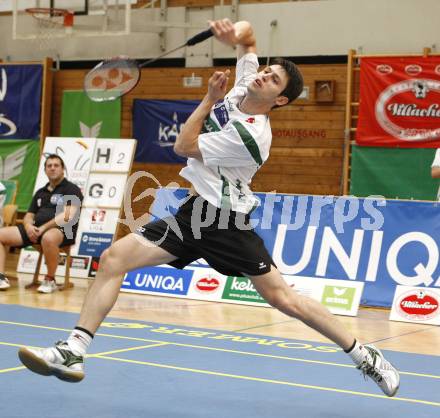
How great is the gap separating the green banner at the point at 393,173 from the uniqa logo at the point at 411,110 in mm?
262

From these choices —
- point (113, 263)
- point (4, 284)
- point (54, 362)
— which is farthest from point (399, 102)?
point (54, 362)

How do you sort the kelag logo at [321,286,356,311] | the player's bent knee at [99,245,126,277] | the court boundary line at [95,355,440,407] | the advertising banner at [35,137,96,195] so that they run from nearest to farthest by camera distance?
the player's bent knee at [99,245,126,277]
the court boundary line at [95,355,440,407]
the kelag logo at [321,286,356,311]
the advertising banner at [35,137,96,195]

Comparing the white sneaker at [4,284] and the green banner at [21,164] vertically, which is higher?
the green banner at [21,164]

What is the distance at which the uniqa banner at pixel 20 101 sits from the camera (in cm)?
1564

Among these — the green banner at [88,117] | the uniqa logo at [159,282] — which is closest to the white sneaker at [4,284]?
the uniqa logo at [159,282]


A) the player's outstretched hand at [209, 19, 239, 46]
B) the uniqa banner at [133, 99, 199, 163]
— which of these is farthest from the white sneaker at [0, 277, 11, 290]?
the player's outstretched hand at [209, 19, 239, 46]

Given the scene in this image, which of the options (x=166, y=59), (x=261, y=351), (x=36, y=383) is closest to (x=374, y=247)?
(x=261, y=351)

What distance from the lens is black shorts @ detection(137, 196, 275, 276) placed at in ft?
15.4

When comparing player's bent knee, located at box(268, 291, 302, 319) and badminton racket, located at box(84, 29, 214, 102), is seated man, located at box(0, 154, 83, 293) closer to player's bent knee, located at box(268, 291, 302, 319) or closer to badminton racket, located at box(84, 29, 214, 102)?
badminton racket, located at box(84, 29, 214, 102)

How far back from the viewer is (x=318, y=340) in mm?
7273

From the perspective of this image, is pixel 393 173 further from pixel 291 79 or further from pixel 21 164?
pixel 291 79

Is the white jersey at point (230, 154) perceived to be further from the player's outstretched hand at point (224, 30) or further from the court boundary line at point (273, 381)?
the court boundary line at point (273, 381)

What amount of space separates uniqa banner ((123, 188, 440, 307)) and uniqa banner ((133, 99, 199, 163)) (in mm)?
4780

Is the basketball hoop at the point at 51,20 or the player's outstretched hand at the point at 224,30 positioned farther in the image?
the basketball hoop at the point at 51,20
